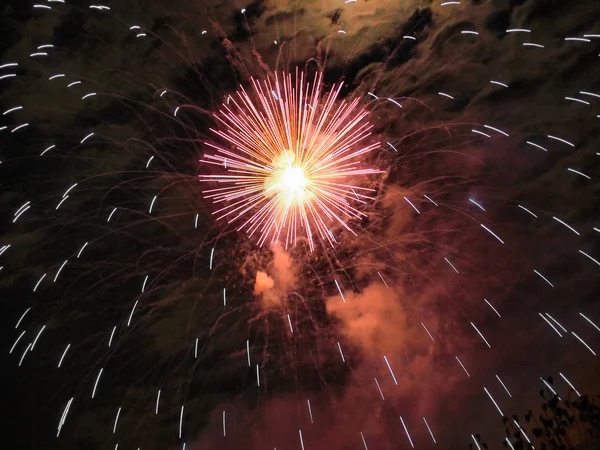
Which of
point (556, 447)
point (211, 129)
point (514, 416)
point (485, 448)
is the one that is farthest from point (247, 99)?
point (556, 447)

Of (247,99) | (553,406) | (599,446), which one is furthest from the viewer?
(553,406)

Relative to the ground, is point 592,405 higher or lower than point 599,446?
higher

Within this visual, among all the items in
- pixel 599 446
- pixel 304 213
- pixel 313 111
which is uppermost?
pixel 313 111

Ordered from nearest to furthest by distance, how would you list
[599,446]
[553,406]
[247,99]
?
[247,99]
[599,446]
[553,406]

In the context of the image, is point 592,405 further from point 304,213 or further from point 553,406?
point 304,213

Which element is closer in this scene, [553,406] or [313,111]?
[313,111]


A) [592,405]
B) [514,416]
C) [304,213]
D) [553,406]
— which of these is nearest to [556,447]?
[553,406]

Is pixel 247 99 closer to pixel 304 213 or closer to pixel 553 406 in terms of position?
pixel 304 213

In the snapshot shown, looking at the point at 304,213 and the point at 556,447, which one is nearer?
the point at 304,213

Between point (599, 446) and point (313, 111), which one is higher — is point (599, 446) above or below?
below
